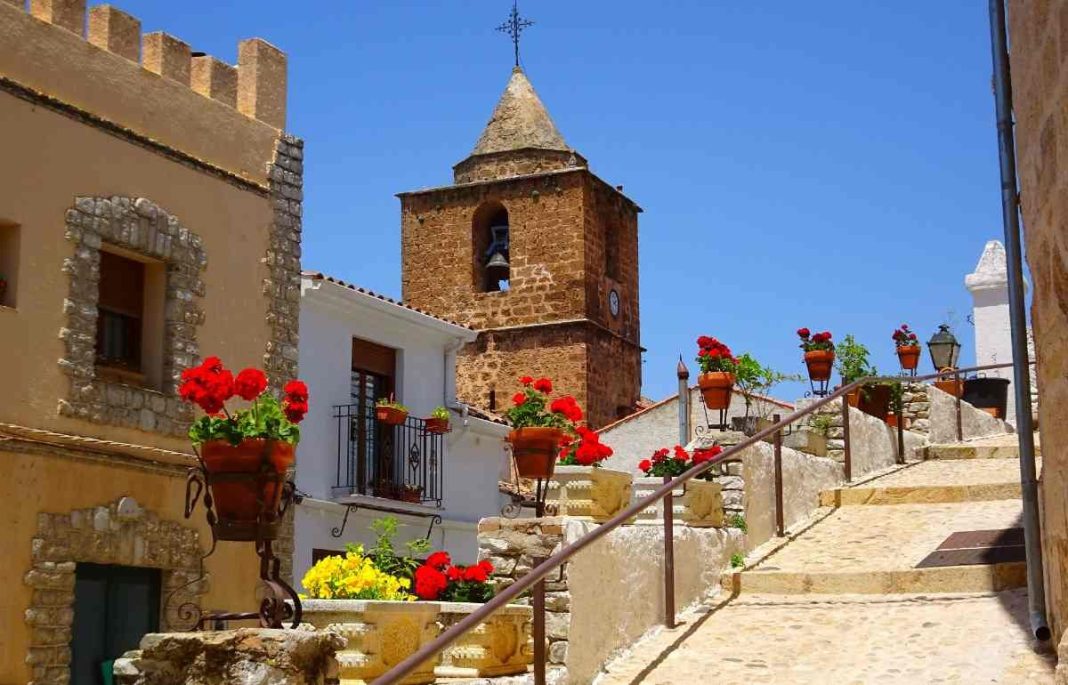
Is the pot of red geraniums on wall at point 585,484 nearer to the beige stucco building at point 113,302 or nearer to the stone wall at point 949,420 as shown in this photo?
the beige stucco building at point 113,302

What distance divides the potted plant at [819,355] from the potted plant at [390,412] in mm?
6222

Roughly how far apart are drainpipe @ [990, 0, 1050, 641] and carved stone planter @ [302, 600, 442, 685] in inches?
136

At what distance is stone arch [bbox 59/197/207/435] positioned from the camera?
44.8 feet

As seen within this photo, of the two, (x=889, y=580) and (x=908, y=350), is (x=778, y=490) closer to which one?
(x=889, y=580)

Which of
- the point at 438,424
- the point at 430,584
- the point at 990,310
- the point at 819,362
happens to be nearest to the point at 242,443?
the point at 430,584

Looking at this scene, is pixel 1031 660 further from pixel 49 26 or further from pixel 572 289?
pixel 572 289

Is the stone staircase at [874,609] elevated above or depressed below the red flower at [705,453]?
below

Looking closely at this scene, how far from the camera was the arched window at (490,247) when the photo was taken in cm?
3541

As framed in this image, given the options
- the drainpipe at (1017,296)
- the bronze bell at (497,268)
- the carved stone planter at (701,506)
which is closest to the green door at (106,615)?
the carved stone planter at (701,506)

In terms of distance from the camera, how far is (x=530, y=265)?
3456cm

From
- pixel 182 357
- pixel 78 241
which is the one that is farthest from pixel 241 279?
Answer: pixel 78 241

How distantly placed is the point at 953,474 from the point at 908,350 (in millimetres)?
7398

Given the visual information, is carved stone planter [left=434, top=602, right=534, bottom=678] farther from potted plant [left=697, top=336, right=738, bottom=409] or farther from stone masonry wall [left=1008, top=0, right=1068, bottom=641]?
potted plant [left=697, top=336, right=738, bottom=409]

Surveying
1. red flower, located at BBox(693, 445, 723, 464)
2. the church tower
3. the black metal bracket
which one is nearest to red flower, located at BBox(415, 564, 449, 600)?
red flower, located at BBox(693, 445, 723, 464)
